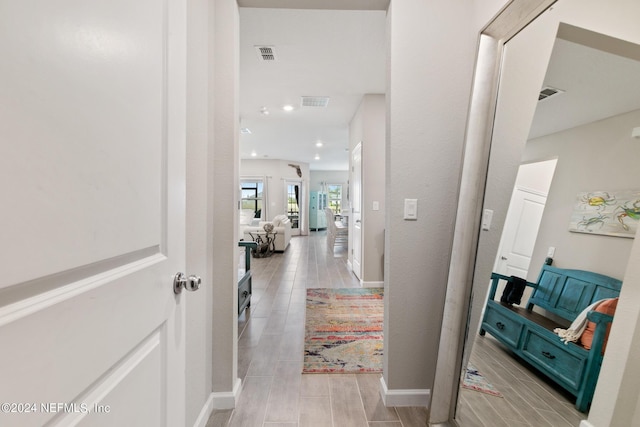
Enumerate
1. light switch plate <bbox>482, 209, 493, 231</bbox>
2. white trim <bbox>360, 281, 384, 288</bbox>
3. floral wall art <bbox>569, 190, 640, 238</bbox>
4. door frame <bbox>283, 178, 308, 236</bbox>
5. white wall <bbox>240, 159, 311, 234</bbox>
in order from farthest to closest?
door frame <bbox>283, 178, 308, 236</bbox> < white wall <bbox>240, 159, 311, 234</bbox> < white trim <bbox>360, 281, 384, 288</bbox> < light switch plate <bbox>482, 209, 493, 231</bbox> < floral wall art <bbox>569, 190, 640, 238</bbox>

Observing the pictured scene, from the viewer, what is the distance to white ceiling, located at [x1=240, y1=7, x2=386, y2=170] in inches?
88.9

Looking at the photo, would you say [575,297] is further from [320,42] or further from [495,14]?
[320,42]

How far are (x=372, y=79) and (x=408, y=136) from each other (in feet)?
6.82

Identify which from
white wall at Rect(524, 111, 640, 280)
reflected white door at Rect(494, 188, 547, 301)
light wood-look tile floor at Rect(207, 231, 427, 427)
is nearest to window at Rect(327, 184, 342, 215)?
light wood-look tile floor at Rect(207, 231, 427, 427)

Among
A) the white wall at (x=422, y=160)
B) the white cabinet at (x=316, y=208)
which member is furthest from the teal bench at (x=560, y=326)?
the white cabinet at (x=316, y=208)

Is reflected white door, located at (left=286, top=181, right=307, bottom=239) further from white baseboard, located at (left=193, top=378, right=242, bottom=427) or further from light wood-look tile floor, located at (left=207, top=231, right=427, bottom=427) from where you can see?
white baseboard, located at (left=193, top=378, right=242, bottom=427)

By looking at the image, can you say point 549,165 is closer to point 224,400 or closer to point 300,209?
point 224,400

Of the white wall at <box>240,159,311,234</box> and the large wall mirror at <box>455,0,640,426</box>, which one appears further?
the white wall at <box>240,159,311,234</box>

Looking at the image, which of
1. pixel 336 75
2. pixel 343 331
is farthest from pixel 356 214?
pixel 343 331

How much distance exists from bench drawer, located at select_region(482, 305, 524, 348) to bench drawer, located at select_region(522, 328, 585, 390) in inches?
1.7

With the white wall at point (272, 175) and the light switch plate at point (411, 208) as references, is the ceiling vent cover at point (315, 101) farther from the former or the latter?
the white wall at point (272, 175)

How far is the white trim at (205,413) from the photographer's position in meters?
1.41

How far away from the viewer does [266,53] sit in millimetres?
2736

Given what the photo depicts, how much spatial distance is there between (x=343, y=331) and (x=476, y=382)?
147 centimetres
